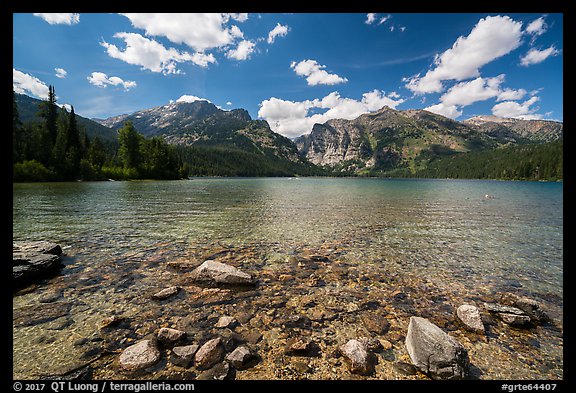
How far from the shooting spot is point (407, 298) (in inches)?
348

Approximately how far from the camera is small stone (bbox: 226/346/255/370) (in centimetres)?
523

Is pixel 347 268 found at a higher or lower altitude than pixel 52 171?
lower

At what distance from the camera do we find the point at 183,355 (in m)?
5.44

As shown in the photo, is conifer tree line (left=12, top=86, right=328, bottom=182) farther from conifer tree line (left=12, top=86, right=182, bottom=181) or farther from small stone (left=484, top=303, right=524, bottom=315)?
small stone (left=484, top=303, right=524, bottom=315)

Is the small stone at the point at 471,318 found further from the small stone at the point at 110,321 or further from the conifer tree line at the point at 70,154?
the conifer tree line at the point at 70,154

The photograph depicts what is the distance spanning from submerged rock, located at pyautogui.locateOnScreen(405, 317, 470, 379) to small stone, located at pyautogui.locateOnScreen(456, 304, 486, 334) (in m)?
2.29

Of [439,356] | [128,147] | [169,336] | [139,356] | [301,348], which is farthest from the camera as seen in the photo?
[128,147]

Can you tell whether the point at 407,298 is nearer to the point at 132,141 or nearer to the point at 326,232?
the point at 326,232

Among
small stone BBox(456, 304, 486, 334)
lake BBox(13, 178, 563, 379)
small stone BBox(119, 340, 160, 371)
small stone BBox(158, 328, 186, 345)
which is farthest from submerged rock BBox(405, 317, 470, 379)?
small stone BBox(119, 340, 160, 371)

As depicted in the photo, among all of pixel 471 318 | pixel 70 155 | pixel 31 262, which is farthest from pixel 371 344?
pixel 70 155

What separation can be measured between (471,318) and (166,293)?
34.0 ft

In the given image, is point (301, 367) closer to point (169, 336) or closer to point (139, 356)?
point (169, 336)
